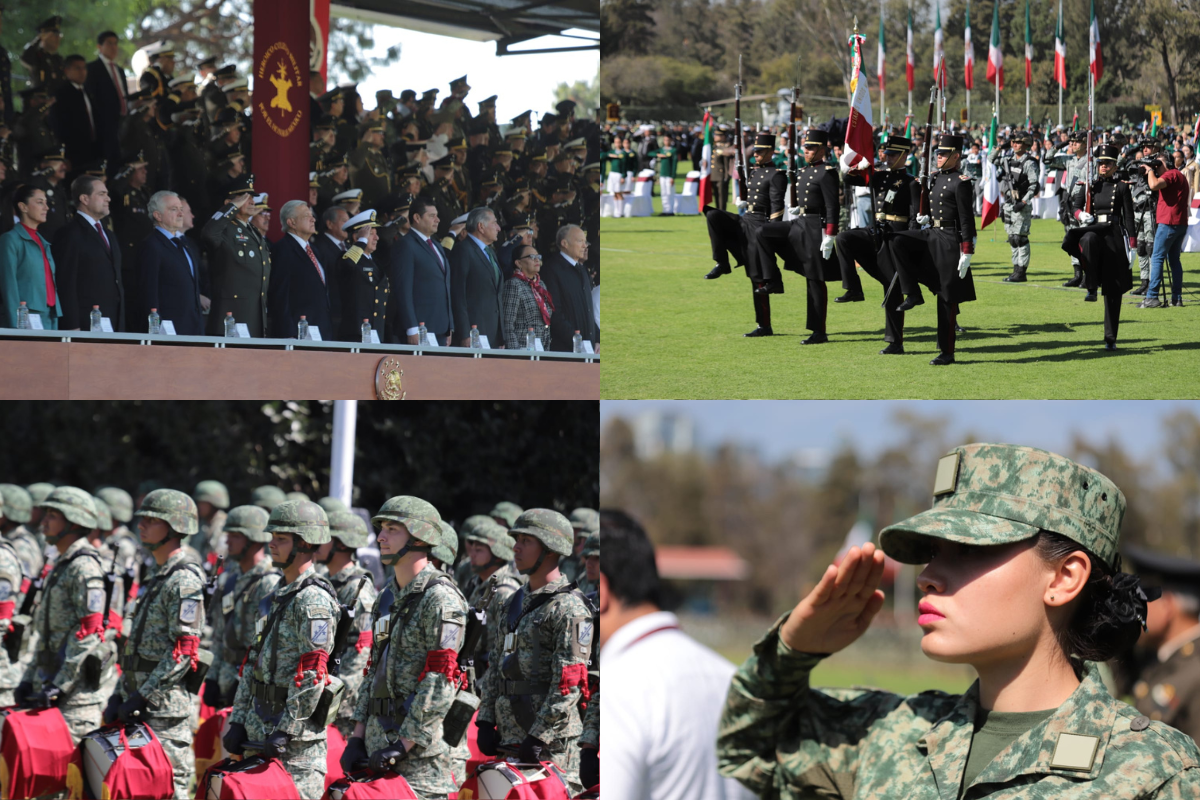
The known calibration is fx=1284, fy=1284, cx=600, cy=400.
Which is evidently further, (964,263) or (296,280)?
(296,280)

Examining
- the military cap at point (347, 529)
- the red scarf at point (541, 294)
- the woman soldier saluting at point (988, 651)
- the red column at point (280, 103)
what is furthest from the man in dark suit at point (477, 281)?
the woman soldier saluting at point (988, 651)

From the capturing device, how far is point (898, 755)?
81.4 inches

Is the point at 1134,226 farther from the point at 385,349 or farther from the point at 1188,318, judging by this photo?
the point at 385,349

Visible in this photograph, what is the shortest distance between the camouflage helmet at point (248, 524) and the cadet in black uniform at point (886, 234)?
12.5 ft

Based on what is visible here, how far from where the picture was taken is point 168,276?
9.11 m

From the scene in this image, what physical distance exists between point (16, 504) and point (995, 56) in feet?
27.7

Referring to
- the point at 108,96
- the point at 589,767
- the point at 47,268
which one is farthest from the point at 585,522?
the point at 108,96

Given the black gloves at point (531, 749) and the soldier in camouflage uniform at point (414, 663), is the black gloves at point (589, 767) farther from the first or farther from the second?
the soldier in camouflage uniform at point (414, 663)

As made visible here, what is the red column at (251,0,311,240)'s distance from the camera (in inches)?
392

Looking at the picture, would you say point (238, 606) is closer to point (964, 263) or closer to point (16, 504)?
point (16, 504)

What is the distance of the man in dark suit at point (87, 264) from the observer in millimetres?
8609

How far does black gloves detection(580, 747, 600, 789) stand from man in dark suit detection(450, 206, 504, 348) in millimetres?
4923

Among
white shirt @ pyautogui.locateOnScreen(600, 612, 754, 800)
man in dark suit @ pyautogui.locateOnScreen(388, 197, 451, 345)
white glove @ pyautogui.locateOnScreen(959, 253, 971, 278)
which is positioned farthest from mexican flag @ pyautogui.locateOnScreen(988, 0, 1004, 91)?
white shirt @ pyautogui.locateOnScreen(600, 612, 754, 800)

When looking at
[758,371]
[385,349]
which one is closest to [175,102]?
[385,349]
